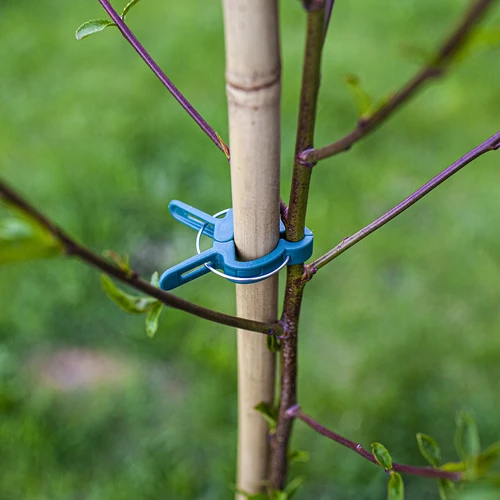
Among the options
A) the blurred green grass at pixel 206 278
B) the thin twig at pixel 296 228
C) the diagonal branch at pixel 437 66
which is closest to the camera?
the diagonal branch at pixel 437 66

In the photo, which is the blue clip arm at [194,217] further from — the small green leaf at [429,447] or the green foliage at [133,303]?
Result: the small green leaf at [429,447]

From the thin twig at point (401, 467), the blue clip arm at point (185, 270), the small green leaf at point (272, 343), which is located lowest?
the thin twig at point (401, 467)

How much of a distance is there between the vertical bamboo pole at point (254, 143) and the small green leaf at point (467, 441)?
7.4 inches

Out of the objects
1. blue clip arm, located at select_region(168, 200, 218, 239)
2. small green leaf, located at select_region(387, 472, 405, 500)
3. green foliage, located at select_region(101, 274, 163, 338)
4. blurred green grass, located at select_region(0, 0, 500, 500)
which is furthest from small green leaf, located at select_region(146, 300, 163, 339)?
blurred green grass, located at select_region(0, 0, 500, 500)

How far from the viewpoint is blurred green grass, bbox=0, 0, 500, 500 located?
109cm

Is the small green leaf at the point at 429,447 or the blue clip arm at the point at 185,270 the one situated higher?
the blue clip arm at the point at 185,270

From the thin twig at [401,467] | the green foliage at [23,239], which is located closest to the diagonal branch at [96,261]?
the green foliage at [23,239]

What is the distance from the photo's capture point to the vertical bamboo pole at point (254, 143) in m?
0.35

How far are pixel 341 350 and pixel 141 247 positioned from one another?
548 mm

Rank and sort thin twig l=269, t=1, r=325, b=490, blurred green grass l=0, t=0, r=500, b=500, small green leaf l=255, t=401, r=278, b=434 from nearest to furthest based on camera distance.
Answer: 1. thin twig l=269, t=1, r=325, b=490
2. small green leaf l=255, t=401, r=278, b=434
3. blurred green grass l=0, t=0, r=500, b=500

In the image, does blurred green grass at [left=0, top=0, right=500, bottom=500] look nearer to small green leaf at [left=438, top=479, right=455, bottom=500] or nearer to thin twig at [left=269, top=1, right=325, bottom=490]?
thin twig at [left=269, top=1, right=325, bottom=490]

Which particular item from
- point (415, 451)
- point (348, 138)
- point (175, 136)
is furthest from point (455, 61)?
point (175, 136)

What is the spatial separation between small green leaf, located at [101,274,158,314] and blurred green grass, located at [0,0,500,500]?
70 cm

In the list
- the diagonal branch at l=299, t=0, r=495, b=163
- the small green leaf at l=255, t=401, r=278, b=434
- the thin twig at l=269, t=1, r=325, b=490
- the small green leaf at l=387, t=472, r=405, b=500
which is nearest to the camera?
the diagonal branch at l=299, t=0, r=495, b=163
